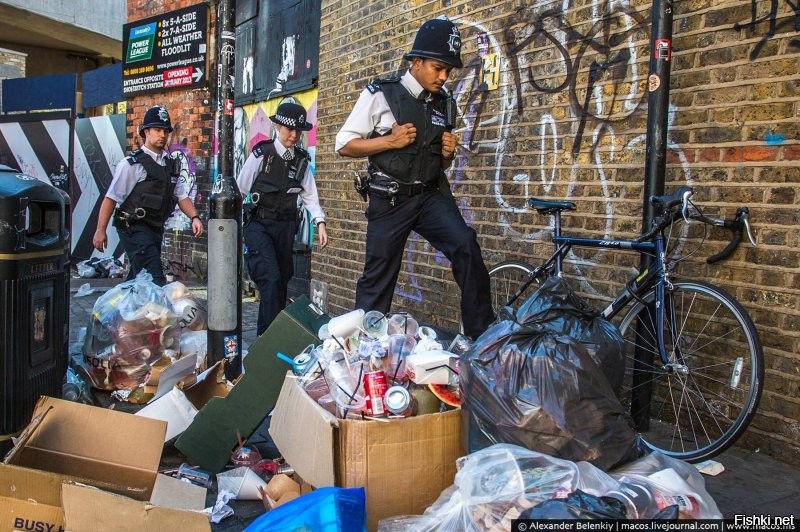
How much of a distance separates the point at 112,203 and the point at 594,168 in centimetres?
380

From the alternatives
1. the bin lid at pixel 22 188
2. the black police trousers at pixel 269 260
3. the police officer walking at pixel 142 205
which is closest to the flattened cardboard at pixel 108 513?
the bin lid at pixel 22 188

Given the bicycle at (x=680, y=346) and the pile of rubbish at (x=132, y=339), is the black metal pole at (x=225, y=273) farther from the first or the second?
the bicycle at (x=680, y=346)

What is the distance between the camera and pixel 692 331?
386 centimetres

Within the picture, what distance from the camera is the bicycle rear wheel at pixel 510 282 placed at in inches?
191

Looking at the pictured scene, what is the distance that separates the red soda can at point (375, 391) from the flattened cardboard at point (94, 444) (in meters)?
0.86

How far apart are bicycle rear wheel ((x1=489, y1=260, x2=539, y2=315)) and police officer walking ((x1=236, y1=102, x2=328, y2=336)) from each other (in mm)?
1299

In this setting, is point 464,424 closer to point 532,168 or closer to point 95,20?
point 532,168

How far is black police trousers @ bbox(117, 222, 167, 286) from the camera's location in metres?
6.01

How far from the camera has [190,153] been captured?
1118cm

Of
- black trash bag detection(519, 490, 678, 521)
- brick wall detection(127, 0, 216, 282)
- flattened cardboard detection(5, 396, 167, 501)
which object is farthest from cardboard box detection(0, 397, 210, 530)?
brick wall detection(127, 0, 216, 282)

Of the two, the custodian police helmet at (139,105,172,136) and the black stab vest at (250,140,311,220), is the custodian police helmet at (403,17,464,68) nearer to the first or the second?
the black stab vest at (250,140,311,220)

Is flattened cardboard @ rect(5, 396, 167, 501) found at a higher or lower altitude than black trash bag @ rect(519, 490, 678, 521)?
lower

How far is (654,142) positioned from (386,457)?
2098mm

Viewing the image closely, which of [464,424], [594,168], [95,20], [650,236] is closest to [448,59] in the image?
[594,168]
